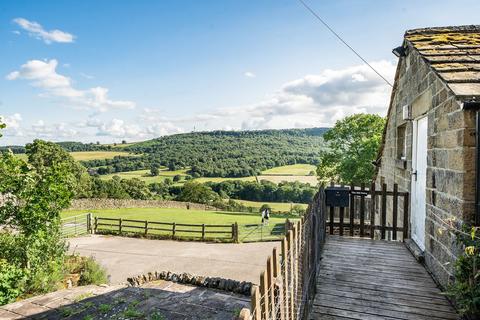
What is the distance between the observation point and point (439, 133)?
4.27 metres

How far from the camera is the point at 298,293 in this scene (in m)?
3.31

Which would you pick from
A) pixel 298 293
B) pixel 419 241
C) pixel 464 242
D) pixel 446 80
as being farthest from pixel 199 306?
pixel 446 80

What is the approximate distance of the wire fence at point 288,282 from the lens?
1949 millimetres

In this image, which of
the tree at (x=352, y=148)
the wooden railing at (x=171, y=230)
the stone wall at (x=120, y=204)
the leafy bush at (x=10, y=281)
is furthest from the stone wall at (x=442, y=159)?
the stone wall at (x=120, y=204)

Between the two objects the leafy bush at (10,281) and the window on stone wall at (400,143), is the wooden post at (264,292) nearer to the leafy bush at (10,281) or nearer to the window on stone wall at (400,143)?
the window on stone wall at (400,143)

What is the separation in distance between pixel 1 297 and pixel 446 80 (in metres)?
9.92

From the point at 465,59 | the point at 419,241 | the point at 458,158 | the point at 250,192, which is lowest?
the point at 250,192

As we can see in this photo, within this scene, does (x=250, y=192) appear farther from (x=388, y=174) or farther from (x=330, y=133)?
(x=388, y=174)

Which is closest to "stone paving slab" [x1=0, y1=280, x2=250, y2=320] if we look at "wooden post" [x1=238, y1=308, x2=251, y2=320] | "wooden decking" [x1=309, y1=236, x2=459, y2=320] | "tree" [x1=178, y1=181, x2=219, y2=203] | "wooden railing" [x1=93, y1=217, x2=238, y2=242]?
"wooden decking" [x1=309, y1=236, x2=459, y2=320]

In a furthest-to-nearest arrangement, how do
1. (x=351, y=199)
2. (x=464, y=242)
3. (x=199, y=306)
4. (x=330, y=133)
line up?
1. (x=330, y=133)
2. (x=351, y=199)
3. (x=199, y=306)
4. (x=464, y=242)

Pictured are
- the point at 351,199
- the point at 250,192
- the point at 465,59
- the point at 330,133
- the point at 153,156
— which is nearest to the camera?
the point at 465,59

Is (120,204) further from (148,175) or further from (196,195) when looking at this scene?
(148,175)

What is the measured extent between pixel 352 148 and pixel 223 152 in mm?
72563

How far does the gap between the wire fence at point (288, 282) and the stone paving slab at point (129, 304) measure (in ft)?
7.98
